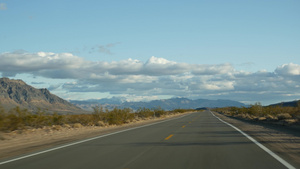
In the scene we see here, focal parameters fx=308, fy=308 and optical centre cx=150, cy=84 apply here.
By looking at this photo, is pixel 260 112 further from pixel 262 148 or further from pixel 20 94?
pixel 20 94

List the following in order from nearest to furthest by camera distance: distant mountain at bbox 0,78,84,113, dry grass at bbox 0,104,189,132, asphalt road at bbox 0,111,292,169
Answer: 1. asphalt road at bbox 0,111,292,169
2. dry grass at bbox 0,104,189,132
3. distant mountain at bbox 0,78,84,113

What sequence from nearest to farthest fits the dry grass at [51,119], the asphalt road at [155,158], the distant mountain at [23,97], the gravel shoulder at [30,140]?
the asphalt road at [155,158]
the gravel shoulder at [30,140]
the dry grass at [51,119]
the distant mountain at [23,97]

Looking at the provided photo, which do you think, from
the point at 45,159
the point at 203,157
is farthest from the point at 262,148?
the point at 45,159

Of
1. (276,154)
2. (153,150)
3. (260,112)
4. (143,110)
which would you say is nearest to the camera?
(276,154)

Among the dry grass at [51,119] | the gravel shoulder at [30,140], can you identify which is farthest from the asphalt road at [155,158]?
the dry grass at [51,119]

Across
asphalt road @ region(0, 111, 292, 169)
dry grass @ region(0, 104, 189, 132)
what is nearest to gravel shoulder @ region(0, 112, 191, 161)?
dry grass @ region(0, 104, 189, 132)

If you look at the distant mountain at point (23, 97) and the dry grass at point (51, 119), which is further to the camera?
the distant mountain at point (23, 97)

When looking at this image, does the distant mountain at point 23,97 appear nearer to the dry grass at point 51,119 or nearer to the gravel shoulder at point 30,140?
the dry grass at point 51,119

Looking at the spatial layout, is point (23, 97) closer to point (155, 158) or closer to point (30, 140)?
point (30, 140)

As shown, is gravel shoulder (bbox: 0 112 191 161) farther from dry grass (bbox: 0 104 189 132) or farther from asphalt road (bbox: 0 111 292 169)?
asphalt road (bbox: 0 111 292 169)

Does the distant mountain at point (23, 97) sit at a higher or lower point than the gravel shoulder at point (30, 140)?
higher

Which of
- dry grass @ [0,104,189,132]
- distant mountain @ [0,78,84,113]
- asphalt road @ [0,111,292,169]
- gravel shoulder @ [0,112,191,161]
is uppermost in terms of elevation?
distant mountain @ [0,78,84,113]

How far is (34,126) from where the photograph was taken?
939 inches

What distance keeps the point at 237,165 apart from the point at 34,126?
19411mm
